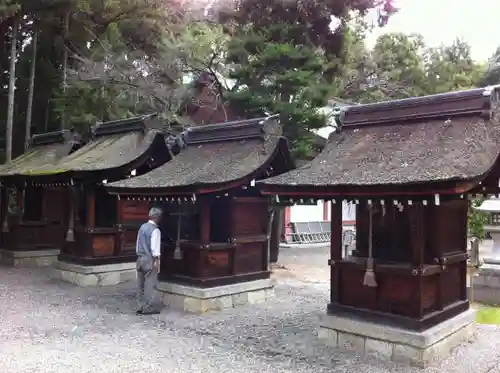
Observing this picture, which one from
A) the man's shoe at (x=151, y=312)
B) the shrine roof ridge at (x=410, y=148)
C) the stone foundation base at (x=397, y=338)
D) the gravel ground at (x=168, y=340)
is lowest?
the gravel ground at (x=168, y=340)

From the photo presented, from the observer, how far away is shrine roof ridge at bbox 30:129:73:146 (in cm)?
1446

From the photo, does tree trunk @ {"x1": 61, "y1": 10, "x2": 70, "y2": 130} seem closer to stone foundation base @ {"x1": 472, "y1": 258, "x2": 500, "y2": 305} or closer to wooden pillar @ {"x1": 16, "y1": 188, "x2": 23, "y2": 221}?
wooden pillar @ {"x1": 16, "y1": 188, "x2": 23, "y2": 221}

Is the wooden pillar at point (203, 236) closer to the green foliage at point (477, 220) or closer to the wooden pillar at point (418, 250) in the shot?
the wooden pillar at point (418, 250)

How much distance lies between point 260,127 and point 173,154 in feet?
10.0

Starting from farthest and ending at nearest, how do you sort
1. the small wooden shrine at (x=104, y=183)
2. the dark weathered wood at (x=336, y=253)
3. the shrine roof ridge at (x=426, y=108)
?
the small wooden shrine at (x=104, y=183) < the dark weathered wood at (x=336, y=253) < the shrine roof ridge at (x=426, y=108)

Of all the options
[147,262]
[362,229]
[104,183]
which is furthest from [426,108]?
[104,183]

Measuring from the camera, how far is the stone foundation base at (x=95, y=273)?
37.7 feet

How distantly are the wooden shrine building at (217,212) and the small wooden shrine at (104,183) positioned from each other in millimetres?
1356

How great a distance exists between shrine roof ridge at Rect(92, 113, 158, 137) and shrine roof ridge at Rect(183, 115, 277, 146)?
62.0 inches

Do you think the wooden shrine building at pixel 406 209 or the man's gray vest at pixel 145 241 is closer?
the wooden shrine building at pixel 406 209

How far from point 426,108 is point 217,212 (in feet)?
14.6

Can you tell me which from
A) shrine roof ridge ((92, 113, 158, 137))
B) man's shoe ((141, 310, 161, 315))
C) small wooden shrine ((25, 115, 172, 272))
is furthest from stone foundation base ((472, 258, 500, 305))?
shrine roof ridge ((92, 113, 158, 137))

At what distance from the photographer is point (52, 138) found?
15203mm

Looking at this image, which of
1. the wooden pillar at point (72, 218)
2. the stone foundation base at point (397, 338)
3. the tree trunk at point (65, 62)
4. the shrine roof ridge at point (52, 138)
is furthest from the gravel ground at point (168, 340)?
the tree trunk at point (65, 62)
